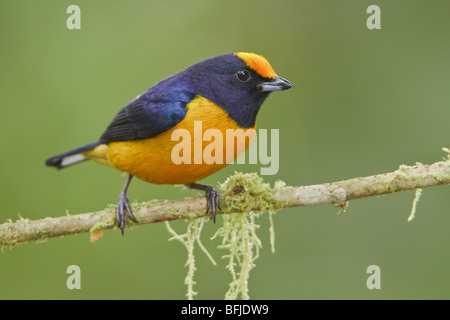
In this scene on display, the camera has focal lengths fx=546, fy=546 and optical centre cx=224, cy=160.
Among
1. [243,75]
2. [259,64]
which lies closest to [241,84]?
[243,75]

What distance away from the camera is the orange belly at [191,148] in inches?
155

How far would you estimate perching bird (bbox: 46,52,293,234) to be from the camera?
4.00 meters

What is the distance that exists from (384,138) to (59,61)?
14.7ft

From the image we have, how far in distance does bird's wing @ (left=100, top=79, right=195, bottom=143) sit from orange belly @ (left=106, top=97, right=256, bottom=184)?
51mm

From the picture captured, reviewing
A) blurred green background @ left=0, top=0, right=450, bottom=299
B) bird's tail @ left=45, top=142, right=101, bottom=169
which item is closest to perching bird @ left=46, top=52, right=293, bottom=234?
bird's tail @ left=45, top=142, right=101, bottom=169

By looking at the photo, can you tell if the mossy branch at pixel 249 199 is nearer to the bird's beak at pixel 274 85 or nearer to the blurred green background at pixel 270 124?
the bird's beak at pixel 274 85

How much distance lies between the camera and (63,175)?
6.97 m

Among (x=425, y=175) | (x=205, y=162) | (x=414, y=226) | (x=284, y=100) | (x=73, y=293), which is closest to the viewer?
(x=425, y=175)

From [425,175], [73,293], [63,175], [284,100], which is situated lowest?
[73,293]

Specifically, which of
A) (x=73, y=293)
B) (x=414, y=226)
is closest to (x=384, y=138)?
(x=414, y=226)

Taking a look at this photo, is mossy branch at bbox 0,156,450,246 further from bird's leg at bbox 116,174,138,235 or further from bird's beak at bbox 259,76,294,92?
bird's beak at bbox 259,76,294,92

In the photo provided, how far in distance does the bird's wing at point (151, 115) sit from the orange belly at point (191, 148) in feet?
0.17

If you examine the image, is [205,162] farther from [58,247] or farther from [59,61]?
[59,61]

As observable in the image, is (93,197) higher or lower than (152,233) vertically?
higher
